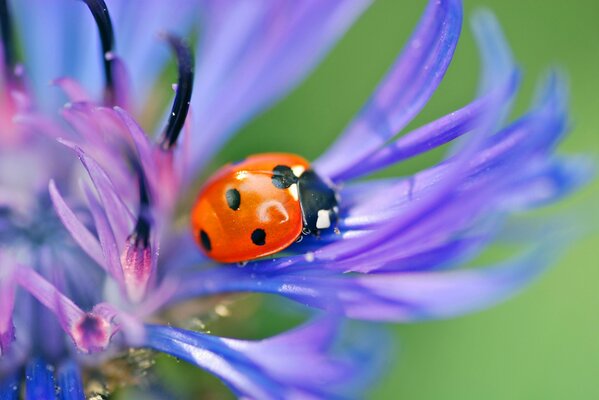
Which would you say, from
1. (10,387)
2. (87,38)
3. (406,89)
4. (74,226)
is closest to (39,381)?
(10,387)

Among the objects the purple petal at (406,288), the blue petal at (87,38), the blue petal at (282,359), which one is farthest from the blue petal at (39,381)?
the blue petal at (87,38)

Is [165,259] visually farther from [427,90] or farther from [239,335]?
[427,90]

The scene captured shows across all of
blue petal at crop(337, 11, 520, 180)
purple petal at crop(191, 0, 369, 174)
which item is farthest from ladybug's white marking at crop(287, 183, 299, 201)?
purple petal at crop(191, 0, 369, 174)

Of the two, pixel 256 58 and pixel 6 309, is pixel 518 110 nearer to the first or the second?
pixel 256 58

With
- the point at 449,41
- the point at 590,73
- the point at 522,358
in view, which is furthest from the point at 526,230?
the point at 590,73

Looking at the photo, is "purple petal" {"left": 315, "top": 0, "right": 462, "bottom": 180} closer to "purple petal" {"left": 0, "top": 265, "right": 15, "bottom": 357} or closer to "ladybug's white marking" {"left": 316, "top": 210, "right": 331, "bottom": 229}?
"ladybug's white marking" {"left": 316, "top": 210, "right": 331, "bottom": 229}

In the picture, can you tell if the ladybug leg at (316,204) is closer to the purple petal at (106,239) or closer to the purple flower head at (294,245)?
the purple flower head at (294,245)
